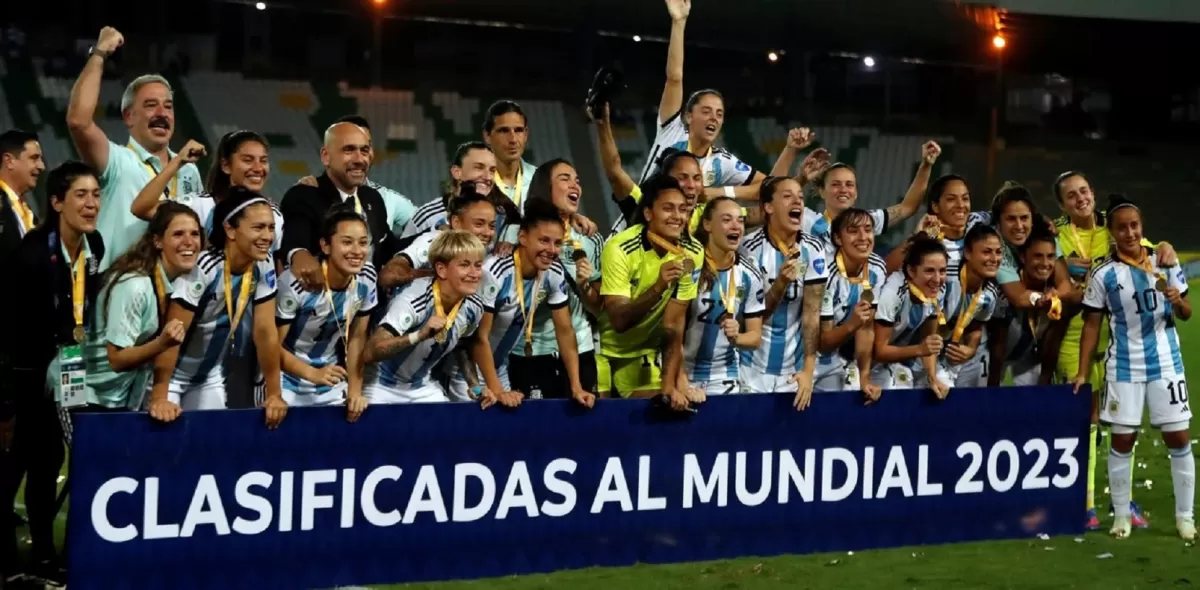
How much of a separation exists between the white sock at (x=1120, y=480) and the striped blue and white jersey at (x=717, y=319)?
1.83m

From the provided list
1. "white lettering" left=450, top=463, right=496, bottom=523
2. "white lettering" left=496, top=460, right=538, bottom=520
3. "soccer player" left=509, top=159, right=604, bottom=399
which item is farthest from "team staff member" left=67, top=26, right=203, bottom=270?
"white lettering" left=496, top=460, right=538, bottom=520

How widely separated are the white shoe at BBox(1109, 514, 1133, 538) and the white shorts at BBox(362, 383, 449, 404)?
10.4ft

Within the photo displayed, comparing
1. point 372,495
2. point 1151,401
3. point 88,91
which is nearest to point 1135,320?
point 1151,401

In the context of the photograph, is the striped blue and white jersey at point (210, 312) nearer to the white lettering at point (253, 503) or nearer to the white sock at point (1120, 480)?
the white lettering at point (253, 503)

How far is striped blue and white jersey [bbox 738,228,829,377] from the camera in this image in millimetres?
6516

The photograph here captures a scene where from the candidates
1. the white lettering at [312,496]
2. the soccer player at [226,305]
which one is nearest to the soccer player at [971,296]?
the white lettering at [312,496]

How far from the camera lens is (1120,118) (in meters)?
27.0

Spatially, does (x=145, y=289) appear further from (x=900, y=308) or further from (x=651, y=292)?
(x=900, y=308)

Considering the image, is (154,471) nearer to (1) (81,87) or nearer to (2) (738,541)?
(1) (81,87)

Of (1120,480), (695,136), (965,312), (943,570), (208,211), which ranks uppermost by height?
(695,136)

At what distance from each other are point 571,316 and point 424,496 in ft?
3.99

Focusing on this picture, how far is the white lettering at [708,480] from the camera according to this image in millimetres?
6004

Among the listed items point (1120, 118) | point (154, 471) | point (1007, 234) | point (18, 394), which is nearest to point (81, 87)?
point (18, 394)

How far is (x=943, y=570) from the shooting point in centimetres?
604
